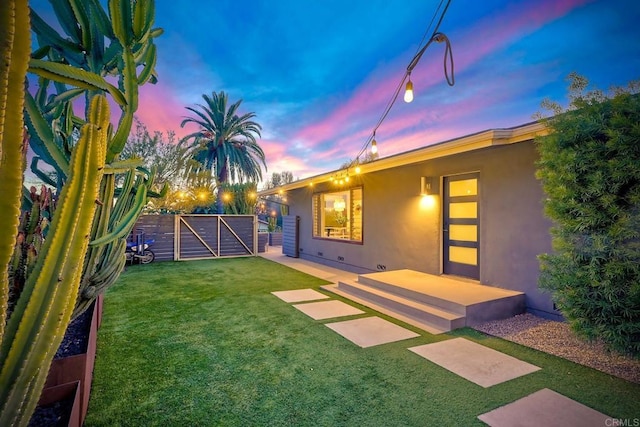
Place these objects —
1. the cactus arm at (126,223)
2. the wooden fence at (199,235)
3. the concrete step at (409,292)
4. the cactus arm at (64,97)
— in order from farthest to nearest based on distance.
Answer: the wooden fence at (199,235) → the concrete step at (409,292) → the cactus arm at (64,97) → the cactus arm at (126,223)

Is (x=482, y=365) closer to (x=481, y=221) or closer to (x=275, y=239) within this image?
(x=481, y=221)

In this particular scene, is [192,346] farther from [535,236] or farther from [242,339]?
[535,236]

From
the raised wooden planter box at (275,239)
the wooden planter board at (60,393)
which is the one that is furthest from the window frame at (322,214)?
the wooden planter board at (60,393)

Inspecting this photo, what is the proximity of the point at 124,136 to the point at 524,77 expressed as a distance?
888 centimetres

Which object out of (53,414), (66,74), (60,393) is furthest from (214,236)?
(66,74)

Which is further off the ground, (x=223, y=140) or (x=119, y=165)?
(x=223, y=140)

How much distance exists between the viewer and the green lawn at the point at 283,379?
217 centimetres

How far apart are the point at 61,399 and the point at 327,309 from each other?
11.5 ft

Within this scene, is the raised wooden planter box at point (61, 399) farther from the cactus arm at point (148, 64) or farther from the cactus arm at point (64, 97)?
the cactus arm at point (148, 64)

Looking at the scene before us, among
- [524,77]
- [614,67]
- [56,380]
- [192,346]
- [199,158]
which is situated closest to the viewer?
[56,380]

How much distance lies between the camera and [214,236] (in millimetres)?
11047

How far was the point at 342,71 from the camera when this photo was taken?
9898mm

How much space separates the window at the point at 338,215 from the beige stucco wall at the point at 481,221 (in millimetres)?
1045

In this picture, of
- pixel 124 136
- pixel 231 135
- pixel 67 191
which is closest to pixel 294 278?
pixel 124 136
